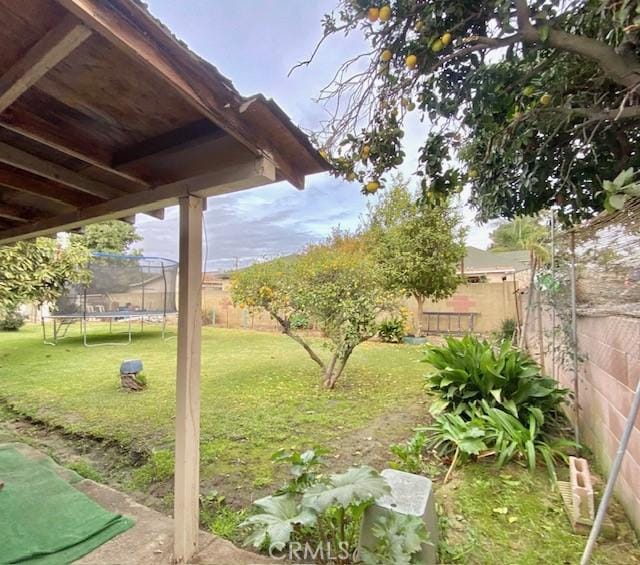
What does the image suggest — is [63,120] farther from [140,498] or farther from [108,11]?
[140,498]

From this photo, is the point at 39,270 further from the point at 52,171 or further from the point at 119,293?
the point at 52,171

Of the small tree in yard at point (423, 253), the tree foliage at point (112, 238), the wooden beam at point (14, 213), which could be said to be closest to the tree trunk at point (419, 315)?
the small tree in yard at point (423, 253)

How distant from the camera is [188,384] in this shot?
5.80 ft

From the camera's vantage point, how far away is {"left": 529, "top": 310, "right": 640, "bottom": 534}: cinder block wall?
1.96 metres

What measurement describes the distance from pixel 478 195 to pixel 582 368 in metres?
1.67

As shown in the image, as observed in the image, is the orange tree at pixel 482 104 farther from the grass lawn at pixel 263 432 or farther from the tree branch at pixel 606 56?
the grass lawn at pixel 263 432

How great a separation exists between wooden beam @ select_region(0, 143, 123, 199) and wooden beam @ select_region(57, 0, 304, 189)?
1151 millimetres

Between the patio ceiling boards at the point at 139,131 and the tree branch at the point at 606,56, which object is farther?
the tree branch at the point at 606,56

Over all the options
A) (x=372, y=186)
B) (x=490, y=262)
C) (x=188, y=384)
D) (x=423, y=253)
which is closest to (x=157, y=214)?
(x=188, y=384)

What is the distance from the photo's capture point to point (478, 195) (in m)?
3.13

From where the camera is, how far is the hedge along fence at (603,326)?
1931 mm

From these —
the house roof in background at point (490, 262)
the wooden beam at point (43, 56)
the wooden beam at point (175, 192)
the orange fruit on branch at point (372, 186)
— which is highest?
the house roof in background at point (490, 262)

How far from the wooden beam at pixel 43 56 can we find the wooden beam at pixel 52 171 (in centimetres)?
68
